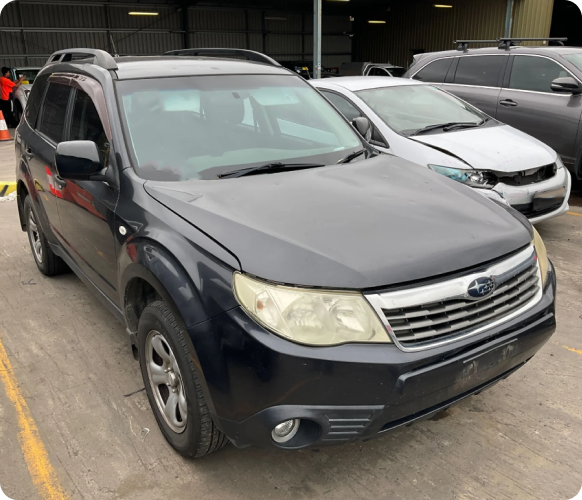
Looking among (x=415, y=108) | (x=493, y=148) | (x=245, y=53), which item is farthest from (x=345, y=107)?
(x=245, y=53)

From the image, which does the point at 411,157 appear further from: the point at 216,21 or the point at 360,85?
the point at 216,21

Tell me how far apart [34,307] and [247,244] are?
2817 millimetres

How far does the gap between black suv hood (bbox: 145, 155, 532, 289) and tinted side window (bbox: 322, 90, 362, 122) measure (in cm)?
306

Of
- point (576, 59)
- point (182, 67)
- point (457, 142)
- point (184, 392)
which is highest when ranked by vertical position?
point (182, 67)

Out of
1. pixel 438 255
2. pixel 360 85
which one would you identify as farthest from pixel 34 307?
pixel 360 85

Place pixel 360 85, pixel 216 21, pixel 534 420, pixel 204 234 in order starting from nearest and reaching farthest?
pixel 204 234 → pixel 534 420 → pixel 360 85 → pixel 216 21

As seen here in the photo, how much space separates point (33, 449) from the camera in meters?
2.66

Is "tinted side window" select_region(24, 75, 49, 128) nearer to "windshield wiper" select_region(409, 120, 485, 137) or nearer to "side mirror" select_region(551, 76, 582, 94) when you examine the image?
"windshield wiper" select_region(409, 120, 485, 137)

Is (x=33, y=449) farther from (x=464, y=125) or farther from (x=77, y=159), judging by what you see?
(x=464, y=125)

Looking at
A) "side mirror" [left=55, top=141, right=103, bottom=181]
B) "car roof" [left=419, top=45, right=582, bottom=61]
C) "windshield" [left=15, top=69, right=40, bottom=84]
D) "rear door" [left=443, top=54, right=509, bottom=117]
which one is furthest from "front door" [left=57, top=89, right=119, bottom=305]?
"windshield" [left=15, top=69, right=40, bottom=84]

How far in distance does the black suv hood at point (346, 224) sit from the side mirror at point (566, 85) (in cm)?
480

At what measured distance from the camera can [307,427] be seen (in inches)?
81.7

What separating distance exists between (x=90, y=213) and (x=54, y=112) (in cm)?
125

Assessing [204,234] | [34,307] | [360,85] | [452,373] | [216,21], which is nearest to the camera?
[452,373]
